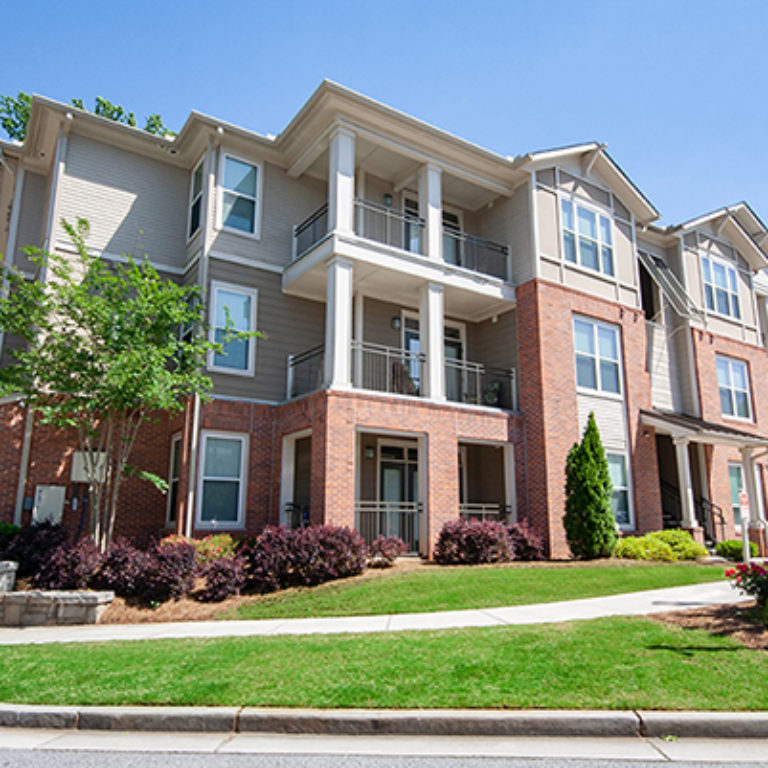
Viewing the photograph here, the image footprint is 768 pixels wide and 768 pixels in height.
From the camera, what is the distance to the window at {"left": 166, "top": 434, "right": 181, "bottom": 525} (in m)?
14.8

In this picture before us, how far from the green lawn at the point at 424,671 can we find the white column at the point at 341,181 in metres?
9.50

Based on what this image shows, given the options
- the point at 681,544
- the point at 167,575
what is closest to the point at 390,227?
the point at 167,575

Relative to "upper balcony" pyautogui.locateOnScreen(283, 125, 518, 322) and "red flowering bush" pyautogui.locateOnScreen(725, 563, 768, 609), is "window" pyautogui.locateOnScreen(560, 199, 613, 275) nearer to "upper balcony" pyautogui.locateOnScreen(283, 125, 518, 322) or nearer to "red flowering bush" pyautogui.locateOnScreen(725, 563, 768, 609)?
"upper balcony" pyautogui.locateOnScreen(283, 125, 518, 322)

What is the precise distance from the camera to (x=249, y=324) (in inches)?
611

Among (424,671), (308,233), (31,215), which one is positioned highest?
(31,215)

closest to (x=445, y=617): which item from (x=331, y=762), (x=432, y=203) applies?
(x=331, y=762)

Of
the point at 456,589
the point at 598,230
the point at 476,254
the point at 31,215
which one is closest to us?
the point at 456,589

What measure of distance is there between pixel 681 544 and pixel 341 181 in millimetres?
11438

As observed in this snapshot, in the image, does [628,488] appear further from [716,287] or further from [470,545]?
[716,287]

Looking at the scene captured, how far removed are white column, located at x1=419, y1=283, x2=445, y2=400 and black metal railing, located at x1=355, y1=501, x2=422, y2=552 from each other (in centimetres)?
264

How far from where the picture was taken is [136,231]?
1630 centimetres

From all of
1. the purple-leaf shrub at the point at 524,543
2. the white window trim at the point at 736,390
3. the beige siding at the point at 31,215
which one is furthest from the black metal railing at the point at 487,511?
the beige siding at the point at 31,215

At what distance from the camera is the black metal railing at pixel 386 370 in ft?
51.5

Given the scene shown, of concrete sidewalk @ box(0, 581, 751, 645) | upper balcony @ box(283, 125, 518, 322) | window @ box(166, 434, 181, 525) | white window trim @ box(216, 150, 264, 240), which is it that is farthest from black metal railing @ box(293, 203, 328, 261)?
concrete sidewalk @ box(0, 581, 751, 645)
